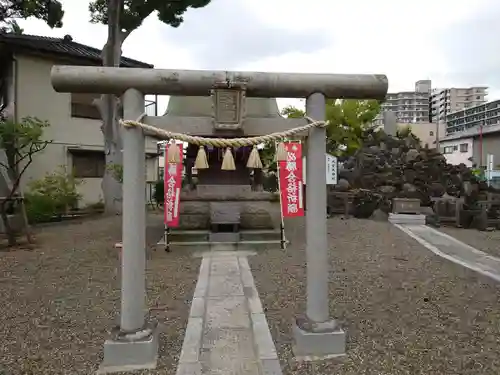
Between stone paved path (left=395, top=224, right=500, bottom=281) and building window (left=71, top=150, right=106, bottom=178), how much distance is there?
556 inches

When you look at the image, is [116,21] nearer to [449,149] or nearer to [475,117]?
[449,149]

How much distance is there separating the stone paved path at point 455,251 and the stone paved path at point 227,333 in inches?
179

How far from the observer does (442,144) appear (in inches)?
1790

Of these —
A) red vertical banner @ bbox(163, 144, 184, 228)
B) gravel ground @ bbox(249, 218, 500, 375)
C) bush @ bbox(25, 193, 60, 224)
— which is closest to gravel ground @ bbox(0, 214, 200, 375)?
red vertical banner @ bbox(163, 144, 184, 228)

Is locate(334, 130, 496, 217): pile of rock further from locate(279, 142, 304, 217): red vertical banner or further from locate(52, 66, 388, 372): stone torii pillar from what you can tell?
locate(52, 66, 388, 372): stone torii pillar

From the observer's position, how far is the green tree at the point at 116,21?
15.4 metres

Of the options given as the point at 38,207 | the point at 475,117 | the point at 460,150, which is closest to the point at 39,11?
the point at 38,207

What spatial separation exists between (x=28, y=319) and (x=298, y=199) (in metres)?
4.15

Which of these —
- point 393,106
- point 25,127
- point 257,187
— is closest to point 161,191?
point 257,187

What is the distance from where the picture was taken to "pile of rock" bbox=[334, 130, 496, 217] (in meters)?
17.3

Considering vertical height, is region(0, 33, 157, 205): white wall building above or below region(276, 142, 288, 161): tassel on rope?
above

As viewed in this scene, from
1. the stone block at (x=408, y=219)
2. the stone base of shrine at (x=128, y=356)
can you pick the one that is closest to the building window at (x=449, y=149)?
the stone block at (x=408, y=219)

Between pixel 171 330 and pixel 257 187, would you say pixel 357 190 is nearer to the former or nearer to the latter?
pixel 257 187

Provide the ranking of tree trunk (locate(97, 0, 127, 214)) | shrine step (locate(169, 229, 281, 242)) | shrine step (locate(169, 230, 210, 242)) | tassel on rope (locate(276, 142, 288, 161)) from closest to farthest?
tassel on rope (locate(276, 142, 288, 161)), shrine step (locate(169, 229, 281, 242)), shrine step (locate(169, 230, 210, 242)), tree trunk (locate(97, 0, 127, 214))
